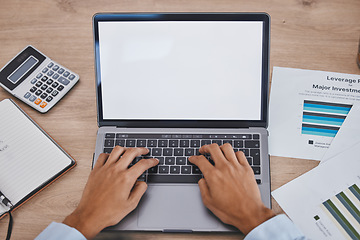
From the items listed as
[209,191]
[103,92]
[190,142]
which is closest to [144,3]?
[103,92]

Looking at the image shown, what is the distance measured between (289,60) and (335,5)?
0.22 meters

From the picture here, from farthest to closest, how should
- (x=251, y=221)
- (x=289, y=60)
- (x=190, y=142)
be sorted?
(x=289, y=60) → (x=190, y=142) → (x=251, y=221)

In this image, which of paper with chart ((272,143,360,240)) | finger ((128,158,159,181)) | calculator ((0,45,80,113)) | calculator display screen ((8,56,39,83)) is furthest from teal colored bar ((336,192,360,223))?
calculator display screen ((8,56,39,83))

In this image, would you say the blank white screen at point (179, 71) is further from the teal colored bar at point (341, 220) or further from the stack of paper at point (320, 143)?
the teal colored bar at point (341, 220)

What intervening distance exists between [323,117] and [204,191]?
1.11 feet

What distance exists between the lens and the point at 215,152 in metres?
0.73

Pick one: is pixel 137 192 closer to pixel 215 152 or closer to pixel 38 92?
pixel 215 152

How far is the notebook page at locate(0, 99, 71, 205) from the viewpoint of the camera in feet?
2.40

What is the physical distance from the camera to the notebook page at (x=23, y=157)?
730mm

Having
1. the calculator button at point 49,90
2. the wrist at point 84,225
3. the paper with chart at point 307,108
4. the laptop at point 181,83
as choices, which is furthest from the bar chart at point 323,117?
the calculator button at point 49,90

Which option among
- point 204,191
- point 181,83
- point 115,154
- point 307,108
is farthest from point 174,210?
point 307,108

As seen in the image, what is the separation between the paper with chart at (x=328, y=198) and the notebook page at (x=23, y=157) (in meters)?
0.49

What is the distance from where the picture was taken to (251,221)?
65 cm

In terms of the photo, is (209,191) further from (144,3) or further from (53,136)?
(144,3)
